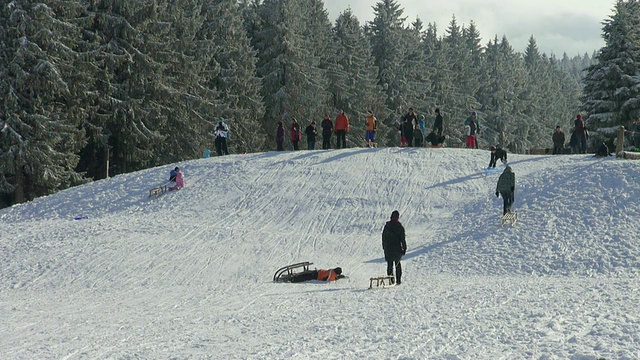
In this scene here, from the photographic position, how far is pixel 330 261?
18.8 m

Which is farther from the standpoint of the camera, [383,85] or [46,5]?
[383,85]

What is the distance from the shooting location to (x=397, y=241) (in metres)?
14.9

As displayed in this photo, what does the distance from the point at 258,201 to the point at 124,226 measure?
508cm

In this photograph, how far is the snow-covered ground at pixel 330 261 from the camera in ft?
32.0

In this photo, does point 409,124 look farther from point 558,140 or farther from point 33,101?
point 33,101

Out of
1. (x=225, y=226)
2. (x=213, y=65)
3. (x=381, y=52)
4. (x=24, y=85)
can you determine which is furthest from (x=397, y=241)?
(x=381, y=52)

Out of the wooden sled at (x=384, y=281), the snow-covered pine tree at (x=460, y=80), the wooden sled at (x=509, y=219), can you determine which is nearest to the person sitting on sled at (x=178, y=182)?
the wooden sled at (x=509, y=219)

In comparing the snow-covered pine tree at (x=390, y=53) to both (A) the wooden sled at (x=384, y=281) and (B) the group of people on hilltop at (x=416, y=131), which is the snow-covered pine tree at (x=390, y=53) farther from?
(A) the wooden sled at (x=384, y=281)

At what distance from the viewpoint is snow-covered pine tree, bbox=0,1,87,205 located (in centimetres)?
3017

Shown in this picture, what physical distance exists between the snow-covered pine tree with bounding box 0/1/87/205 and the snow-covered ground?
353cm

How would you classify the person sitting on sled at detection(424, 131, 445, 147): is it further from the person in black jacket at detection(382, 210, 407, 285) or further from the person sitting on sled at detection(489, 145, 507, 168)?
the person in black jacket at detection(382, 210, 407, 285)

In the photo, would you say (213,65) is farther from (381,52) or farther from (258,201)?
(258,201)

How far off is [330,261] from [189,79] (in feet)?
86.5

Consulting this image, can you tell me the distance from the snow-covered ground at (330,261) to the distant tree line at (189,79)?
5.74 m
